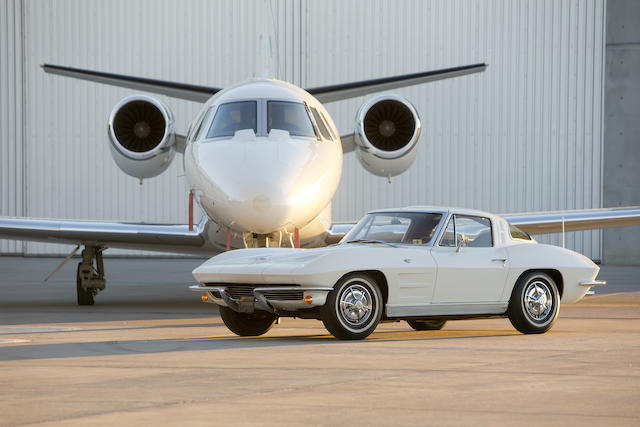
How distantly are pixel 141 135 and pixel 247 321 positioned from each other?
598 centimetres

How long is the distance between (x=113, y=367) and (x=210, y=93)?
819cm

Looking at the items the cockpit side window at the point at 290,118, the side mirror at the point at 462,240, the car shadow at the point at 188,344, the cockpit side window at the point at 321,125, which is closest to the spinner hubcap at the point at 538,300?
the car shadow at the point at 188,344

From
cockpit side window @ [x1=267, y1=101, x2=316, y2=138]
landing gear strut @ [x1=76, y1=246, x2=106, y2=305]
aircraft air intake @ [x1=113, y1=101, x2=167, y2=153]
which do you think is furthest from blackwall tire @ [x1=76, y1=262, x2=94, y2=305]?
cockpit side window @ [x1=267, y1=101, x2=316, y2=138]

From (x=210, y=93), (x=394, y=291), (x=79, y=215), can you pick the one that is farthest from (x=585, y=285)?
(x=79, y=215)

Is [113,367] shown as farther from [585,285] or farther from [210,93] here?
[210,93]

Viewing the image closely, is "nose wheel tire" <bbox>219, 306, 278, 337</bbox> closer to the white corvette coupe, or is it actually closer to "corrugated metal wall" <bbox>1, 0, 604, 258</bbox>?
the white corvette coupe

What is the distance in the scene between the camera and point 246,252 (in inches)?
351

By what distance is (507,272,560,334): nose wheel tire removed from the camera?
9.02 metres

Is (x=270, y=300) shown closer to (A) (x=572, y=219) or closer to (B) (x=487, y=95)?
(A) (x=572, y=219)

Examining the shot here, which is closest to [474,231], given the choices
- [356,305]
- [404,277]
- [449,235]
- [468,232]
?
[468,232]

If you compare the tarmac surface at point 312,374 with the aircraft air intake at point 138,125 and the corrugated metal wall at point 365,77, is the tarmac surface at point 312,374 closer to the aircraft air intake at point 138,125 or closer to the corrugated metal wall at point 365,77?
the aircraft air intake at point 138,125

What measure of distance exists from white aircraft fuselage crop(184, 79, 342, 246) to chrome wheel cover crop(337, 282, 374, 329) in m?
2.76

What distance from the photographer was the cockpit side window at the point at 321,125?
12458 millimetres

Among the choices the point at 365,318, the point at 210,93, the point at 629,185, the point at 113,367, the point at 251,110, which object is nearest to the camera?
the point at 113,367
